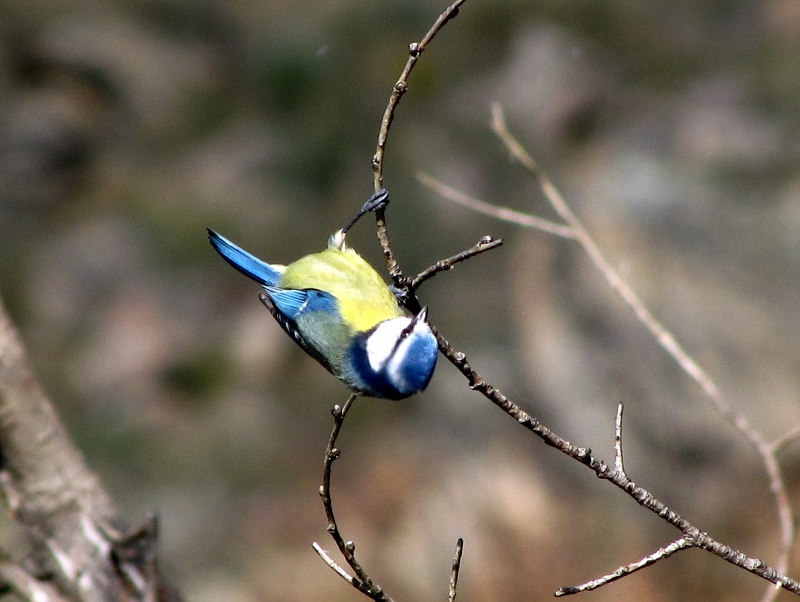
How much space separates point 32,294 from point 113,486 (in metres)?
1.49

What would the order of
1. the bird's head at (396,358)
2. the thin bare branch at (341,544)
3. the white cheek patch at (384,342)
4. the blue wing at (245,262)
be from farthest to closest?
the blue wing at (245,262)
the white cheek patch at (384,342)
the bird's head at (396,358)
the thin bare branch at (341,544)

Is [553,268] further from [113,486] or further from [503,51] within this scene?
[113,486]

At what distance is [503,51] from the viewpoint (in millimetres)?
5824

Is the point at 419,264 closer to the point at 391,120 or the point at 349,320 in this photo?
the point at 349,320

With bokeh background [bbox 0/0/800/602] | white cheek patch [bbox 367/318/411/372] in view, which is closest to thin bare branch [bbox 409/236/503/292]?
white cheek patch [bbox 367/318/411/372]

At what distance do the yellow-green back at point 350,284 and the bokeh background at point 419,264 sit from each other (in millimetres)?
1952

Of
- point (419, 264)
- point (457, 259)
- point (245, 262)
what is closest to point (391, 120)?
point (457, 259)

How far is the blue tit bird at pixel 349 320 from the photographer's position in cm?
189

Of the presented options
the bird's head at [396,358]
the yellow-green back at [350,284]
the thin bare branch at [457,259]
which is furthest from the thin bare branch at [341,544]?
the yellow-green back at [350,284]

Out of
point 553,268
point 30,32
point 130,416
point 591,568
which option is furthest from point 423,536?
point 30,32

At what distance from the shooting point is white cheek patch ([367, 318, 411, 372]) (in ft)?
6.43

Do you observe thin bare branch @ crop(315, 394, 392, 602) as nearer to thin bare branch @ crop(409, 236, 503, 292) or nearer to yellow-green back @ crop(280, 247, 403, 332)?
thin bare branch @ crop(409, 236, 503, 292)

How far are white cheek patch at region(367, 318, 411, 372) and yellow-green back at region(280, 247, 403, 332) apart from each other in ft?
0.26

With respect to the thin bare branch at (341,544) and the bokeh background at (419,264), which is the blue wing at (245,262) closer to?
the thin bare branch at (341,544)
